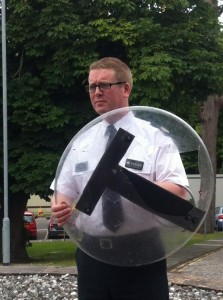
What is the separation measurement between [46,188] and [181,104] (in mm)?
4110

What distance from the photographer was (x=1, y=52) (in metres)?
15.5

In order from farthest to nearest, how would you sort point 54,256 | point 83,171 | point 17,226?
point 54,256 → point 17,226 → point 83,171

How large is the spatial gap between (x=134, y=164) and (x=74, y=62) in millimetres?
12000

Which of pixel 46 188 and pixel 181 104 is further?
pixel 181 104

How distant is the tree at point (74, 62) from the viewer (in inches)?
576

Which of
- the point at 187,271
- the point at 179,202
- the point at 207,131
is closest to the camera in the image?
the point at 179,202

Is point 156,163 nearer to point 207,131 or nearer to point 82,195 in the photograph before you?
point 82,195

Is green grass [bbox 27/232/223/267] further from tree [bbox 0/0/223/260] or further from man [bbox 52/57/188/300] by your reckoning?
man [bbox 52/57/188/300]

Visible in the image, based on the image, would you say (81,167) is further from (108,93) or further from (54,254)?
(54,254)

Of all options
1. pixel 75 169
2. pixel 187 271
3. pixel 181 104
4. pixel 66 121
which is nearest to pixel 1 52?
pixel 66 121

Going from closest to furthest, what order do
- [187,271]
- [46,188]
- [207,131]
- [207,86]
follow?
[187,271] < [46,188] < [207,86] < [207,131]

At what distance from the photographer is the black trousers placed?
10.0 ft

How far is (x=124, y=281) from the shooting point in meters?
3.06

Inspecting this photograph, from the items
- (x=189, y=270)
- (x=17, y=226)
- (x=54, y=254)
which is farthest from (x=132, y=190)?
(x=54, y=254)
